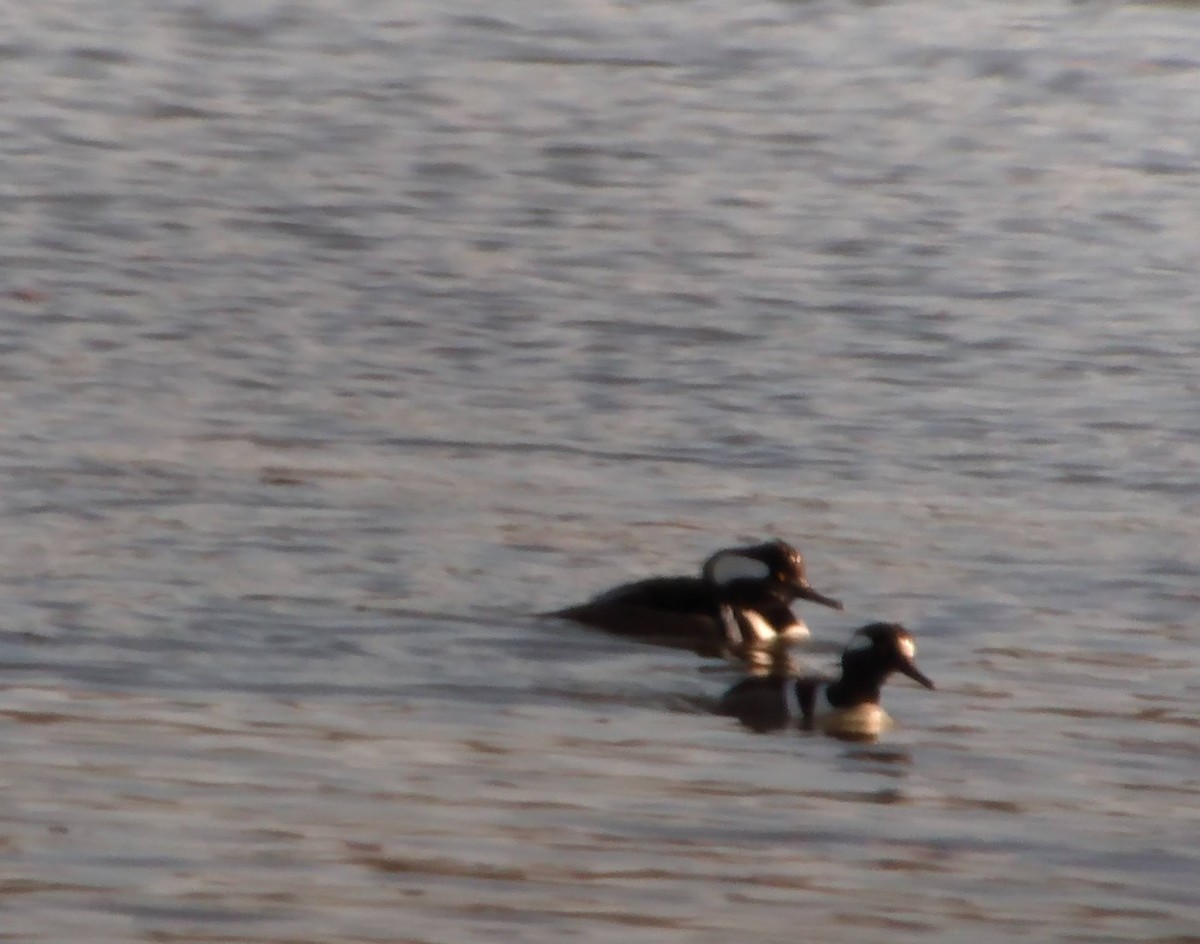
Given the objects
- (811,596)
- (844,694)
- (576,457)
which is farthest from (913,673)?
(576,457)

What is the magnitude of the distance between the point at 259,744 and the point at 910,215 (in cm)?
1023

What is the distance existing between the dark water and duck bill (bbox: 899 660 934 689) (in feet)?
0.30

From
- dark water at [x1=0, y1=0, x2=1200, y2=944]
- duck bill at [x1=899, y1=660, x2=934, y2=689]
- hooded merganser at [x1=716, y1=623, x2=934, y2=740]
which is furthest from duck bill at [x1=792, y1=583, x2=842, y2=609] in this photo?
duck bill at [x1=899, y1=660, x2=934, y2=689]

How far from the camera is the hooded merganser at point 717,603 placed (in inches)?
419

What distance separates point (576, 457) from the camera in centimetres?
1278

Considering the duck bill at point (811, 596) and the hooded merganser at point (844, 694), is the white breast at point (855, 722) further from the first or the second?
the duck bill at point (811, 596)

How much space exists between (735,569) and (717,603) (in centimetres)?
32

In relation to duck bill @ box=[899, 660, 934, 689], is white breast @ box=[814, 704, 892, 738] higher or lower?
lower

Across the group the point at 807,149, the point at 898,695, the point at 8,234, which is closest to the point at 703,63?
the point at 807,149

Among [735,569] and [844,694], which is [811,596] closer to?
[735,569]

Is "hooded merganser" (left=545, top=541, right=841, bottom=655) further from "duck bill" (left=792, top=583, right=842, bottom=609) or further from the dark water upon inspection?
the dark water

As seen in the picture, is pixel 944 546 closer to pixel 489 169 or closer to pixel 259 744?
pixel 259 744

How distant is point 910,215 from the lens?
1822 centimetres

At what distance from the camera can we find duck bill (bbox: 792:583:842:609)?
11.0 metres
